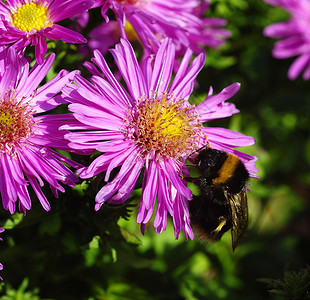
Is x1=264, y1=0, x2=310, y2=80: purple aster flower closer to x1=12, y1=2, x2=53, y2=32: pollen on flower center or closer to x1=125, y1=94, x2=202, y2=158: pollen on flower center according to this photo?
x1=125, y1=94, x2=202, y2=158: pollen on flower center

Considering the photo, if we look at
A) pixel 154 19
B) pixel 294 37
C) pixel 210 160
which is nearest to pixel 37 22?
pixel 154 19

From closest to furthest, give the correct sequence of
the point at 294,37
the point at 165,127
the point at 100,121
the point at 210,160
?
the point at 100,121 < the point at 210,160 < the point at 165,127 < the point at 294,37

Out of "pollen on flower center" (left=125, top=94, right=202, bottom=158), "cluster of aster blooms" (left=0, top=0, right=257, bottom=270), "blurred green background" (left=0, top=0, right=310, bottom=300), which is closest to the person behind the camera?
"cluster of aster blooms" (left=0, top=0, right=257, bottom=270)

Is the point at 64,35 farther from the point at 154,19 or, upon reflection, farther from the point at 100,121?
the point at 154,19

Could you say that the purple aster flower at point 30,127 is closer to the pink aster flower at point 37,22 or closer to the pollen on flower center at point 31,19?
the pink aster flower at point 37,22

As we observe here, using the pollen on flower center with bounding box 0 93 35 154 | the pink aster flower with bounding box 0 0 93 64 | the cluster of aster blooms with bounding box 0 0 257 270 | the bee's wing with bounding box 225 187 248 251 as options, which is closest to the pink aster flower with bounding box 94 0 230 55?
the cluster of aster blooms with bounding box 0 0 257 270

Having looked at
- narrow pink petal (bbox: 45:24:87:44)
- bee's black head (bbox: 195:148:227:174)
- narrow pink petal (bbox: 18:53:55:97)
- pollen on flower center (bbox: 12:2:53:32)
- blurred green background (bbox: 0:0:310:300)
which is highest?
pollen on flower center (bbox: 12:2:53:32)

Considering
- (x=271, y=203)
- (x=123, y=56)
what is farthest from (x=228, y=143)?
(x=271, y=203)
